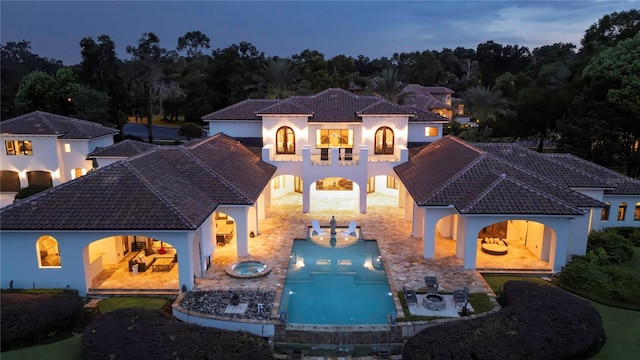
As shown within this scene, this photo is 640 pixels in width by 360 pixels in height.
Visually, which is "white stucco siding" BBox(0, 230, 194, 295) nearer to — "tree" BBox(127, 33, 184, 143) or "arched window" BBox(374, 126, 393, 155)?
"arched window" BBox(374, 126, 393, 155)

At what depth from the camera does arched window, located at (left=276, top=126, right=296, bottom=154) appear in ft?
112

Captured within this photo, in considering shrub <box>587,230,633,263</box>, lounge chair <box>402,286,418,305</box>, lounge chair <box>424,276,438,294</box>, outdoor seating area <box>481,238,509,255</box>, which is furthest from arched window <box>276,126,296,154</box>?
shrub <box>587,230,633,263</box>

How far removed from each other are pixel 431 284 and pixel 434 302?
1254 millimetres

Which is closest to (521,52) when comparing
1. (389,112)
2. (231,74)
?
(231,74)

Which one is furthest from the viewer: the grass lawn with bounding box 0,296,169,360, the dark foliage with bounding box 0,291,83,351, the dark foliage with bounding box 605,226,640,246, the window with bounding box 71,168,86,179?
the window with bounding box 71,168,86,179

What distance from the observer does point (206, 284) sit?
2028cm

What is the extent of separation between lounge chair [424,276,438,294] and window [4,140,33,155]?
1389 inches

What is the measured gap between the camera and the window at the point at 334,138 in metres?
35.3

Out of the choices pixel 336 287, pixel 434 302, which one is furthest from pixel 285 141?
pixel 434 302

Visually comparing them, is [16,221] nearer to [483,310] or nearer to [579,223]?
[483,310]

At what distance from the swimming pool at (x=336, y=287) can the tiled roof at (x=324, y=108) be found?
10896 mm

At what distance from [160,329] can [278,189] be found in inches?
900

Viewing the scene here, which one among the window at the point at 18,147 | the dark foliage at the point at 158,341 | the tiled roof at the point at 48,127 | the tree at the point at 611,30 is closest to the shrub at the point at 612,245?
the dark foliage at the point at 158,341

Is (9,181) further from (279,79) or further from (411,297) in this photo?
(411,297)
